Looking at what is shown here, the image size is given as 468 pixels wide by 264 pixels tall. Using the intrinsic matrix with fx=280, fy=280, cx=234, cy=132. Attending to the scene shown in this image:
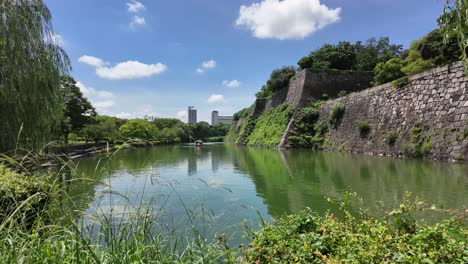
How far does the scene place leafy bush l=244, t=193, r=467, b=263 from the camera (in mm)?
1670

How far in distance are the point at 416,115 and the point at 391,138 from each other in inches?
56.7

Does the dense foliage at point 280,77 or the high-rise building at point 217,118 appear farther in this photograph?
the high-rise building at point 217,118

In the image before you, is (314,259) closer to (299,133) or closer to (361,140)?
(361,140)

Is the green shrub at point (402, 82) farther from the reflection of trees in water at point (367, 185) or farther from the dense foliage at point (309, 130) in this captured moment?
the dense foliage at point (309, 130)

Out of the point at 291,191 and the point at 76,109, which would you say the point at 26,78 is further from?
the point at 76,109

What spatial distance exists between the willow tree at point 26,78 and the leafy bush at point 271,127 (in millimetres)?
18808

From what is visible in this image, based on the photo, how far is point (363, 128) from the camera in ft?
50.9

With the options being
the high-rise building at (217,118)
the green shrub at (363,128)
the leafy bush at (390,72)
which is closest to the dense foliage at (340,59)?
the leafy bush at (390,72)

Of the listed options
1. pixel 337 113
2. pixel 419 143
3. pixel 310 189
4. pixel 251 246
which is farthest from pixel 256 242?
pixel 337 113

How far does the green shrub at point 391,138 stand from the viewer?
12750 millimetres

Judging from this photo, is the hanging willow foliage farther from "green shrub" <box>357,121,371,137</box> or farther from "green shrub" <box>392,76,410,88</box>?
"green shrub" <box>357,121,371,137</box>

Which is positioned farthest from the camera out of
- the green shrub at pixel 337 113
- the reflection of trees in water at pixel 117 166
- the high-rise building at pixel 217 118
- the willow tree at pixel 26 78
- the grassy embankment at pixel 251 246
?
the high-rise building at pixel 217 118

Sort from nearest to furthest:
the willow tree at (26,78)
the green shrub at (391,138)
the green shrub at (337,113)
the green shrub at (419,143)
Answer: the willow tree at (26,78) < the green shrub at (419,143) < the green shrub at (391,138) < the green shrub at (337,113)

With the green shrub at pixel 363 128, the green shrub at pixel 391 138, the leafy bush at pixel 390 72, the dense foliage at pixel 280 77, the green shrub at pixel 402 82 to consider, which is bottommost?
the green shrub at pixel 391 138
